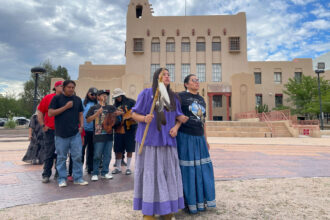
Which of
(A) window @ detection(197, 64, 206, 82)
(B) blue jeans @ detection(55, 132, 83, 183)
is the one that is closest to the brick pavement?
(B) blue jeans @ detection(55, 132, 83, 183)

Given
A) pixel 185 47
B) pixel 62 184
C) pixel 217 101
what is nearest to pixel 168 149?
pixel 62 184

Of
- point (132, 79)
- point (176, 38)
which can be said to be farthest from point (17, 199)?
point (176, 38)

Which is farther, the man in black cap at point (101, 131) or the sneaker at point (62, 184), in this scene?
the man in black cap at point (101, 131)

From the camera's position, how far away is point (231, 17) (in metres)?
32.2

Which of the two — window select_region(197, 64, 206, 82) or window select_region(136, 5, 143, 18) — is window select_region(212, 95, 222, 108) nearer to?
window select_region(197, 64, 206, 82)

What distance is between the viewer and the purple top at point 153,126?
2697 mm

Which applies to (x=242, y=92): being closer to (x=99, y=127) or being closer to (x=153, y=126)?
(x=99, y=127)

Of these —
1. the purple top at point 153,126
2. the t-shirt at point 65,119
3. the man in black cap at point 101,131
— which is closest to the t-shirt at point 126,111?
the man in black cap at point 101,131

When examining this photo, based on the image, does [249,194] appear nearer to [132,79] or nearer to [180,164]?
[180,164]

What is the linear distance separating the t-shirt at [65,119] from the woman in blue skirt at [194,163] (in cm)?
214

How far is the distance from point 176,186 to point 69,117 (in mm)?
2500

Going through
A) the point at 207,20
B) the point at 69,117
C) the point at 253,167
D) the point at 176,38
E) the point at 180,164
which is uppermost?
the point at 207,20

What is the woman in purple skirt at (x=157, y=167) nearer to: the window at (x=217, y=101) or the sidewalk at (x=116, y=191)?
the sidewalk at (x=116, y=191)

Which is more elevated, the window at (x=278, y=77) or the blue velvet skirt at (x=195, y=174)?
the window at (x=278, y=77)
